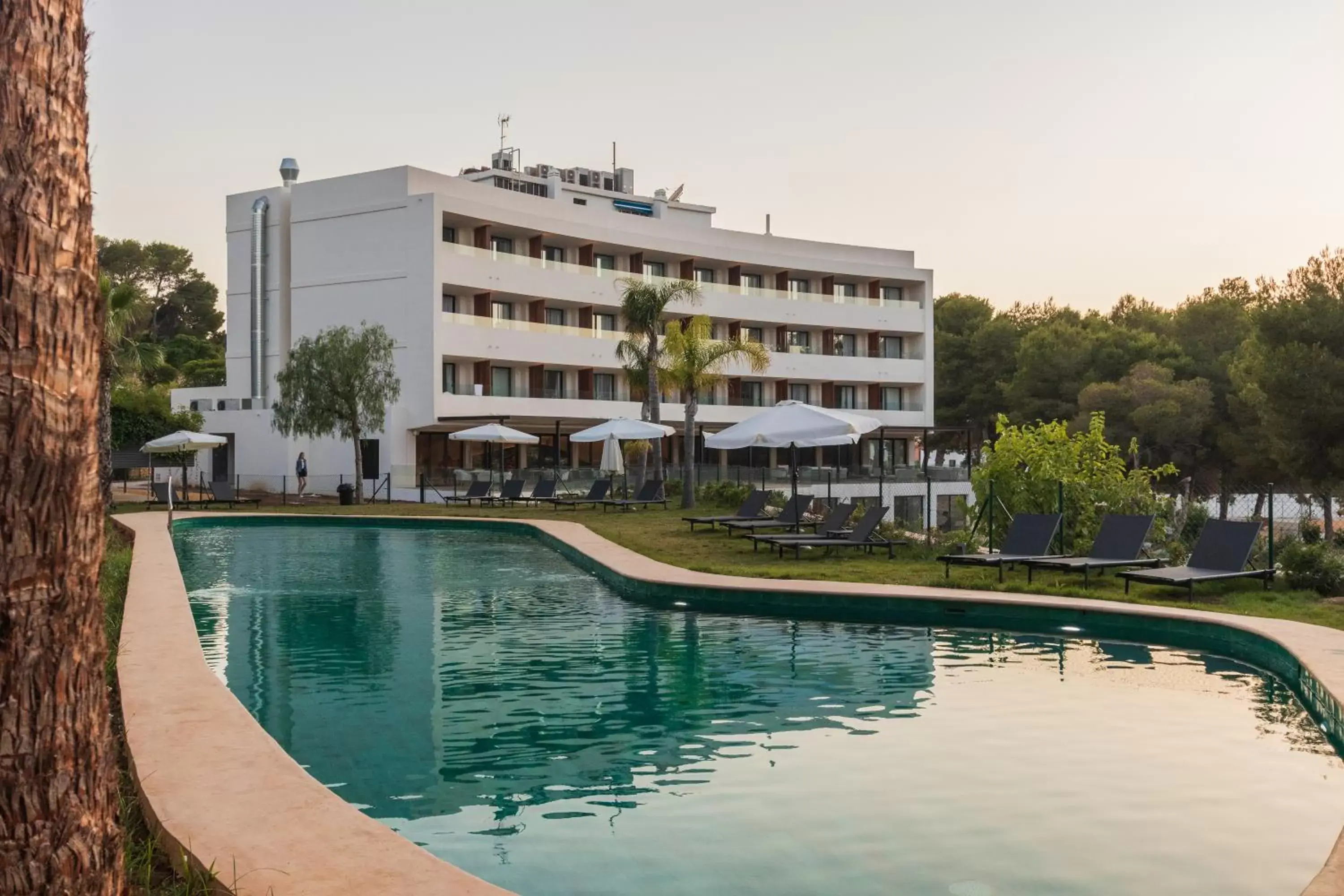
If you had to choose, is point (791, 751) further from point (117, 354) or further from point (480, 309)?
point (480, 309)

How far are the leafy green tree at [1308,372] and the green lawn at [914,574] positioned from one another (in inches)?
800

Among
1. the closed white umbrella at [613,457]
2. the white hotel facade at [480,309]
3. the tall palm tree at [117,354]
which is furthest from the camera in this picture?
the white hotel facade at [480,309]

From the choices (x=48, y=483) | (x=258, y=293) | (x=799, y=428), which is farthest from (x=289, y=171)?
(x=48, y=483)

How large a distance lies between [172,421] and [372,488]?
13785mm

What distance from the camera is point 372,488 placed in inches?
1619

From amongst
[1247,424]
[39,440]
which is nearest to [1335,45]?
[39,440]

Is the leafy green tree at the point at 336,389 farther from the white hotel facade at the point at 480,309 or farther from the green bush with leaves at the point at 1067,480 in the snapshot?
the green bush with leaves at the point at 1067,480

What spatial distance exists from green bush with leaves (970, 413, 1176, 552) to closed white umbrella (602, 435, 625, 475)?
15911mm

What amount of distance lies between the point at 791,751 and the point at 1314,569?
8.81 metres

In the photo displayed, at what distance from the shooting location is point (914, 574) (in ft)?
51.1

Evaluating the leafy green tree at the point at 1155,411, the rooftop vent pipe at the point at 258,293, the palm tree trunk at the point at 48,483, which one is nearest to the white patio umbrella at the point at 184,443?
the rooftop vent pipe at the point at 258,293

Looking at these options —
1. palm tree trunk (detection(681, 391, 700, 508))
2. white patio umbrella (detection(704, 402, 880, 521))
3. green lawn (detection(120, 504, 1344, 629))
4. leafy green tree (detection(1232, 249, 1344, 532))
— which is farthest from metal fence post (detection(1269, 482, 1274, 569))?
leafy green tree (detection(1232, 249, 1344, 532))

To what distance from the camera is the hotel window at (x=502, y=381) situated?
4609 cm

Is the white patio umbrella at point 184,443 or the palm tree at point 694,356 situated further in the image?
the white patio umbrella at point 184,443
